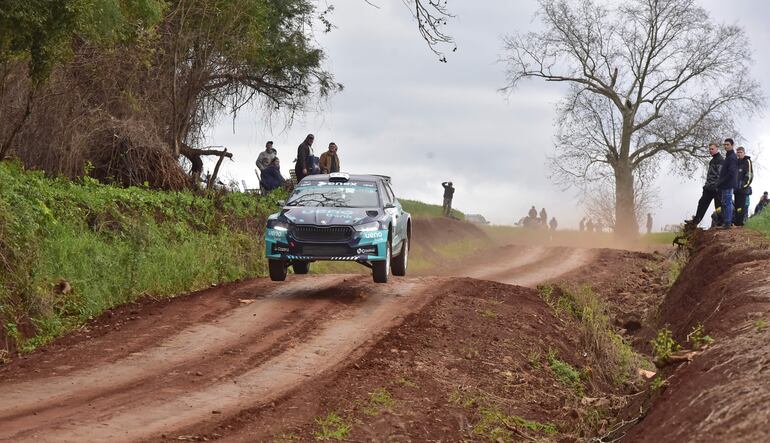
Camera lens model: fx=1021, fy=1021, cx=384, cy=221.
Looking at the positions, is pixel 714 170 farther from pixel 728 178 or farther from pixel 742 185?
pixel 742 185

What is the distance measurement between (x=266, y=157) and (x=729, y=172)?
11.9 meters

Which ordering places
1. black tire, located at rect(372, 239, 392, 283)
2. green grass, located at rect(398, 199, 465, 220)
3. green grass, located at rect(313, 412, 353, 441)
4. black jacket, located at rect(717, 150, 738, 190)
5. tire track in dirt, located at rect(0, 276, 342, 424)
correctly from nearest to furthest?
green grass, located at rect(313, 412, 353, 441) < tire track in dirt, located at rect(0, 276, 342, 424) < black tire, located at rect(372, 239, 392, 283) < black jacket, located at rect(717, 150, 738, 190) < green grass, located at rect(398, 199, 465, 220)

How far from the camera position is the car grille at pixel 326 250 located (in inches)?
653

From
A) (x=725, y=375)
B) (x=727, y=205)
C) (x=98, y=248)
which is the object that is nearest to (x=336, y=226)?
(x=98, y=248)

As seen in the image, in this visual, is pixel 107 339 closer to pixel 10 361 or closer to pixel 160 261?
→ pixel 10 361

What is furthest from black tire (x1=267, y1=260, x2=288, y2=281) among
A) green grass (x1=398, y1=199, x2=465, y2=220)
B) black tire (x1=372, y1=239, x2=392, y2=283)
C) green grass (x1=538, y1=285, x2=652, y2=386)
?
green grass (x1=398, y1=199, x2=465, y2=220)

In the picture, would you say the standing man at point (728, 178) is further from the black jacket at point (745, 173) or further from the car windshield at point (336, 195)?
the car windshield at point (336, 195)

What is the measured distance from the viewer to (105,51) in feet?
77.6

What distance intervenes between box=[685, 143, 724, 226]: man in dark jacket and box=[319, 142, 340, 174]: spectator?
868cm

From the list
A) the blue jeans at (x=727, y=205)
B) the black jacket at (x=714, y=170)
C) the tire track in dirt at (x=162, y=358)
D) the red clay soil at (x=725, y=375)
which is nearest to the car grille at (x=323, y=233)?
the tire track in dirt at (x=162, y=358)

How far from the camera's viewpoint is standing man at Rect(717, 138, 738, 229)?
22.1 metres

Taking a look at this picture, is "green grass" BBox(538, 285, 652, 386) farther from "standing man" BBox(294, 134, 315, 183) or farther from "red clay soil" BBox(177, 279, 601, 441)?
"standing man" BBox(294, 134, 315, 183)

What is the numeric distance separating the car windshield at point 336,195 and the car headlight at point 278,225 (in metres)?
0.69

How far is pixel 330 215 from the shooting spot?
1686 cm
